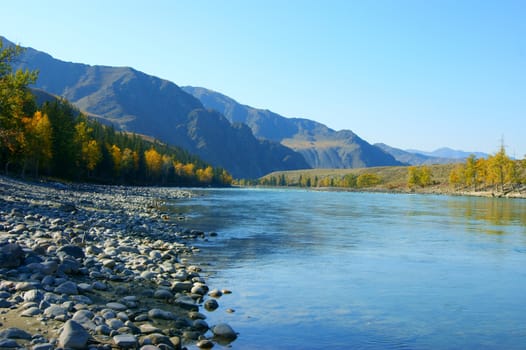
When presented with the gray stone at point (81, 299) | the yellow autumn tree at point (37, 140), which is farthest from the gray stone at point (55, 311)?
the yellow autumn tree at point (37, 140)

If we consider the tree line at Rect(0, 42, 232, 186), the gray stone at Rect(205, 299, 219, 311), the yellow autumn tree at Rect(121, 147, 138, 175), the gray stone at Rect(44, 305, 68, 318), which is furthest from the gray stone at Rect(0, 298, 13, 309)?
the yellow autumn tree at Rect(121, 147, 138, 175)

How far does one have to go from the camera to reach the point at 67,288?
13.4 metres

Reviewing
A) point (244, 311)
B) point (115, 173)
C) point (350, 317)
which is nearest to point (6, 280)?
point (244, 311)

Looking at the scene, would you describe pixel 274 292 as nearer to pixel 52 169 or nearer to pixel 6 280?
pixel 6 280

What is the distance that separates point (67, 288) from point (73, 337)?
4.44 metres

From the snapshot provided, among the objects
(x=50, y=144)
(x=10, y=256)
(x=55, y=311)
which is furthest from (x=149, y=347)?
(x=50, y=144)

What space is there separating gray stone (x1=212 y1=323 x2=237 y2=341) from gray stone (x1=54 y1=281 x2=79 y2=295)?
4294mm

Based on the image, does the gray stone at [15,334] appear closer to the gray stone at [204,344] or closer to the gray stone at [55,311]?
the gray stone at [55,311]

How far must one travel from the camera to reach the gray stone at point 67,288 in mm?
13156

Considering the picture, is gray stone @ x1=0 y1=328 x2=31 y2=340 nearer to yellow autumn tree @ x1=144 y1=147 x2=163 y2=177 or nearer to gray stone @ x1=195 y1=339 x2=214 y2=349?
gray stone @ x1=195 y1=339 x2=214 y2=349

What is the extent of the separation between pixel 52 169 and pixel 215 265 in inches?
3643

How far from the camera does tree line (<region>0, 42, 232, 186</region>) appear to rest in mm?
44850

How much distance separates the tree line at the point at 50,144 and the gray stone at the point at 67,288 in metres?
25.4

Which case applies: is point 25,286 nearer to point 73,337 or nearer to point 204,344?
point 73,337
